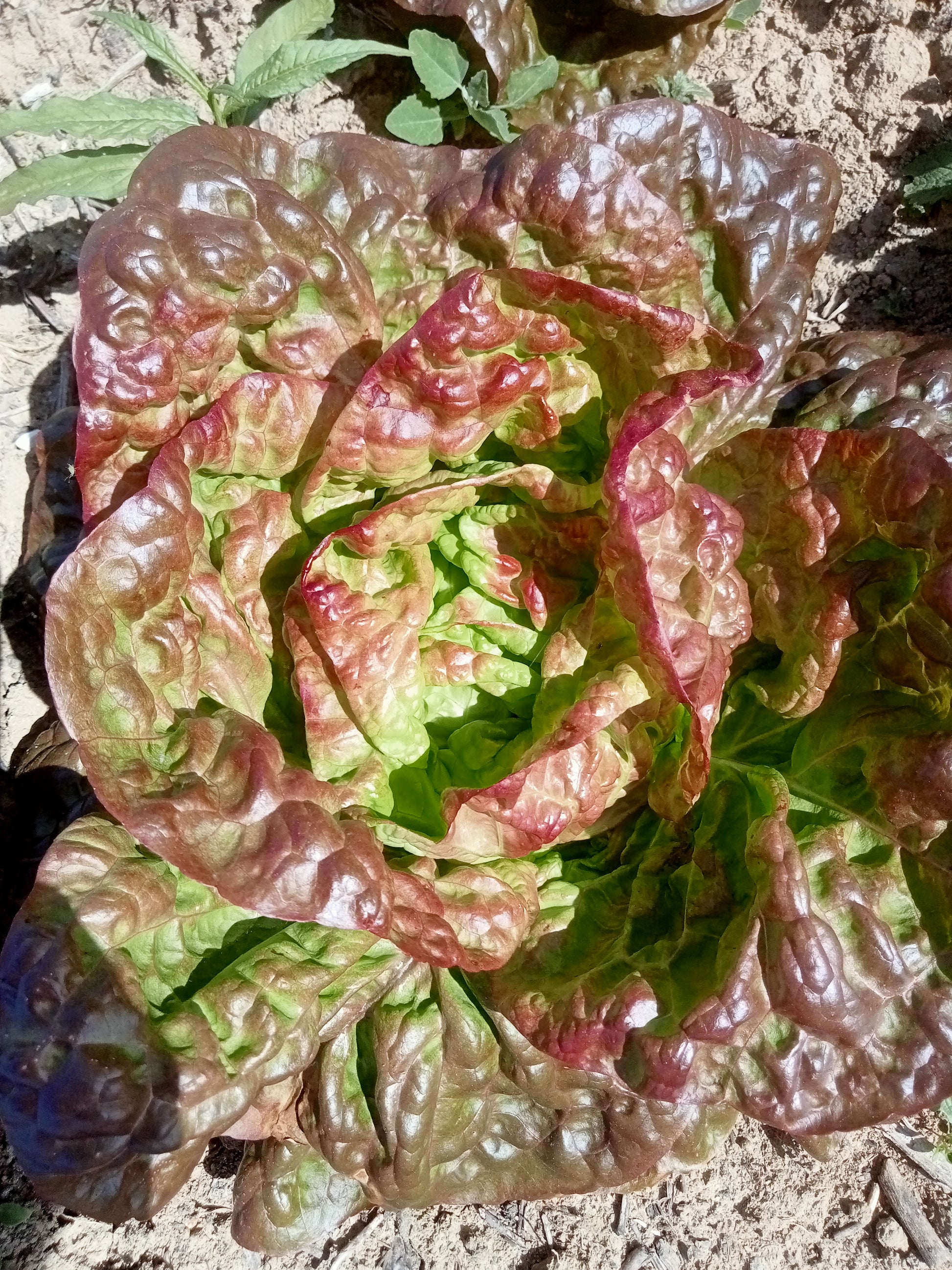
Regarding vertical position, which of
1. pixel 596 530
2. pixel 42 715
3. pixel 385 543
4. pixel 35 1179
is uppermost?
pixel 385 543

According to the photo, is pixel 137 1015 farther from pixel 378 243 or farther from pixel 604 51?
pixel 604 51

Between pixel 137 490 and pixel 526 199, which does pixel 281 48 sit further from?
pixel 137 490

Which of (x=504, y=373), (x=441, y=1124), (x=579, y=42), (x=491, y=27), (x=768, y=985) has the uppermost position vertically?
(x=491, y=27)

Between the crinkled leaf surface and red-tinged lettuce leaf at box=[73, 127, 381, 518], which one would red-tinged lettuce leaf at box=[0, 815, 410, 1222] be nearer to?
the crinkled leaf surface

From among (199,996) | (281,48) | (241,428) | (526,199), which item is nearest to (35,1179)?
(199,996)

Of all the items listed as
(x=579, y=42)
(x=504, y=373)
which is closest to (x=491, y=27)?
(x=579, y=42)

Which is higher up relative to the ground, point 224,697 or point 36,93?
point 36,93

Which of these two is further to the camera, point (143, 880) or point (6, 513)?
point (6, 513)
